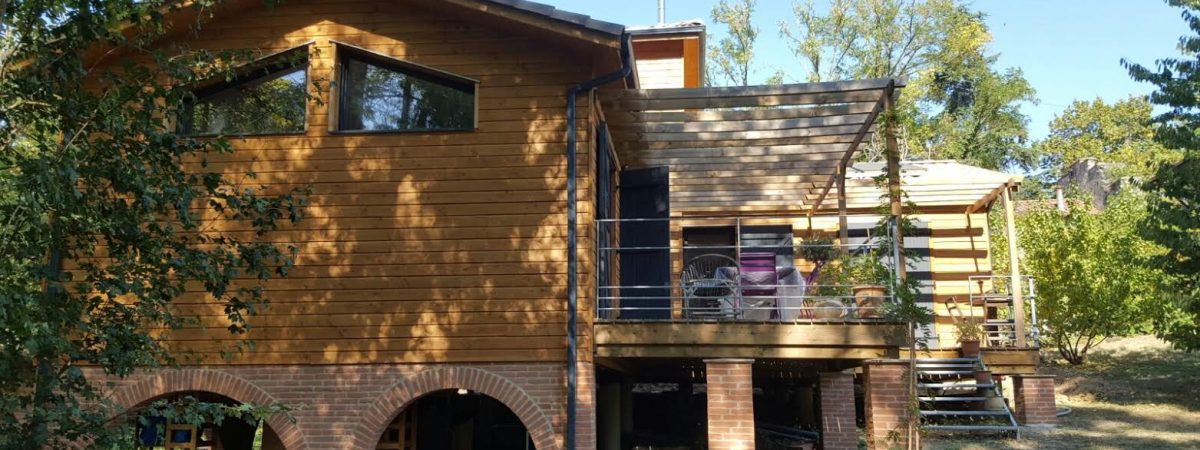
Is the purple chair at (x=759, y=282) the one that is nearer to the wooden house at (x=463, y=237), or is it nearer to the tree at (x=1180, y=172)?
the wooden house at (x=463, y=237)

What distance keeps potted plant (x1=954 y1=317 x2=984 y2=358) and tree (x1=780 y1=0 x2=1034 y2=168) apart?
52.6 ft

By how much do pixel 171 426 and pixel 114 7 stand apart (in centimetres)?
498

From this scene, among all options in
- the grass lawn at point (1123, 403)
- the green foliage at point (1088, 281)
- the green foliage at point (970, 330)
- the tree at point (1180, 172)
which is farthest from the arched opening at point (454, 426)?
the green foliage at point (1088, 281)

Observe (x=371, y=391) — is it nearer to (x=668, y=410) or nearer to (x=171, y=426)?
(x=171, y=426)

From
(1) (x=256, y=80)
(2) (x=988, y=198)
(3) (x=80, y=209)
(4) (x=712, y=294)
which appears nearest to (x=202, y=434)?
(1) (x=256, y=80)

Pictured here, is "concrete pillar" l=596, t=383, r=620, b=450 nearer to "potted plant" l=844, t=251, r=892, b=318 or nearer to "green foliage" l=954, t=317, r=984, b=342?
"potted plant" l=844, t=251, r=892, b=318

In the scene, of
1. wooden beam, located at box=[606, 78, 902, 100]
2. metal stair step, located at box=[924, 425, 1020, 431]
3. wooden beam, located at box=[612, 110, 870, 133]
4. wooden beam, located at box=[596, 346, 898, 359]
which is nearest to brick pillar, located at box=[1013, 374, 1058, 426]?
metal stair step, located at box=[924, 425, 1020, 431]

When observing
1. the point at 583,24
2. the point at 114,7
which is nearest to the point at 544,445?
the point at 583,24

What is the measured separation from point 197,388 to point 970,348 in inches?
374

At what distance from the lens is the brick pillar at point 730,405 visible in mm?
7812

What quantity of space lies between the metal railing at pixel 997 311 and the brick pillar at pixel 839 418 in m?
2.88

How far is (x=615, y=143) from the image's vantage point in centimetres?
1068

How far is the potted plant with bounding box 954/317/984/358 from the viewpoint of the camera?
39.5ft

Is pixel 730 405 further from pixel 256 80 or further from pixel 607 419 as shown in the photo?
pixel 256 80
